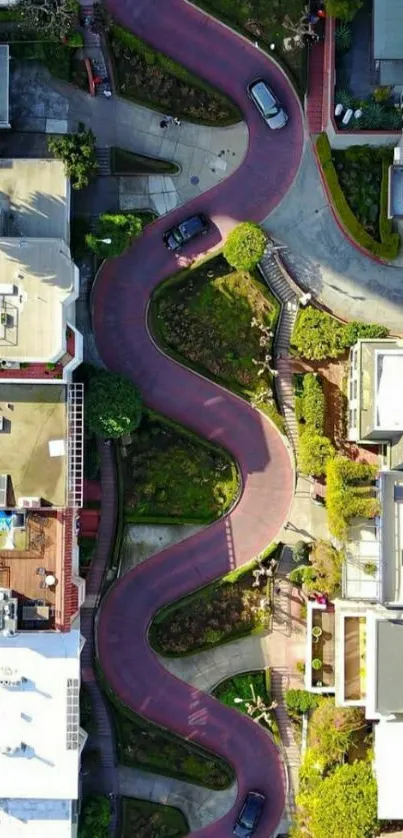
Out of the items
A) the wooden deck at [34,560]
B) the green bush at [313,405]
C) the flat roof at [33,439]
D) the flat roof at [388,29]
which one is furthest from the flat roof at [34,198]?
the flat roof at [388,29]

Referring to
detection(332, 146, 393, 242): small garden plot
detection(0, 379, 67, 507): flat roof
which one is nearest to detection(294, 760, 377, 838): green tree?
detection(0, 379, 67, 507): flat roof

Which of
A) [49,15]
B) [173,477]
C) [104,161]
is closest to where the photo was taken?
[49,15]

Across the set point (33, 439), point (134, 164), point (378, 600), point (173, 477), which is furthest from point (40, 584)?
point (134, 164)

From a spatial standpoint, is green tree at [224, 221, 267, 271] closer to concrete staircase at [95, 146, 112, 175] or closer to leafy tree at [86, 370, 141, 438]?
concrete staircase at [95, 146, 112, 175]

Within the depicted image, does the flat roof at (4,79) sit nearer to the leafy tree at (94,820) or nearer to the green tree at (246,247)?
the green tree at (246,247)

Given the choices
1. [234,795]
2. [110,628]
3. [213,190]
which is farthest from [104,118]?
[234,795]

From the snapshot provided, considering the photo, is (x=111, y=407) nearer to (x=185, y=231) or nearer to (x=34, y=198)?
(x=185, y=231)
